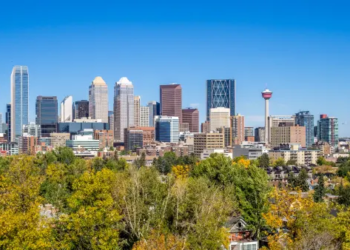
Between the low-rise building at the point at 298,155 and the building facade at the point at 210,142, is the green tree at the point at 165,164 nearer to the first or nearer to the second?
the building facade at the point at 210,142

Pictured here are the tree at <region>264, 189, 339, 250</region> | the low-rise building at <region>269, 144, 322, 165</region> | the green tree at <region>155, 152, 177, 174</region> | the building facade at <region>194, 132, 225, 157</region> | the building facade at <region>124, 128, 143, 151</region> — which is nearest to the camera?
the tree at <region>264, 189, 339, 250</region>

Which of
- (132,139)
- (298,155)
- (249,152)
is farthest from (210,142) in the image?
(132,139)

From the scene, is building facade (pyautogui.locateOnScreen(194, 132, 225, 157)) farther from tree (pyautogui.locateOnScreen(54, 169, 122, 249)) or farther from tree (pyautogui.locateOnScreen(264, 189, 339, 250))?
tree (pyautogui.locateOnScreen(54, 169, 122, 249))

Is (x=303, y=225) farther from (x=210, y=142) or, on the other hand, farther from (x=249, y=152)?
(x=249, y=152)

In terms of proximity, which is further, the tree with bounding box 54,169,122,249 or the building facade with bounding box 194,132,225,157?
the building facade with bounding box 194,132,225,157

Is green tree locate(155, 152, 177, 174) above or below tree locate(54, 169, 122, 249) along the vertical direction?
below

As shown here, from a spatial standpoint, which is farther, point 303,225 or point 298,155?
point 298,155

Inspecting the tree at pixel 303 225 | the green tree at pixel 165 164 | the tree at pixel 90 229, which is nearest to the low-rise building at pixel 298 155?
the green tree at pixel 165 164

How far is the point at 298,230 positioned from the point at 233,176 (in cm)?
2122

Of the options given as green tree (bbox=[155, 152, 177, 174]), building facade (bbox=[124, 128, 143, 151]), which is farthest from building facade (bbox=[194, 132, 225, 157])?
building facade (bbox=[124, 128, 143, 151])

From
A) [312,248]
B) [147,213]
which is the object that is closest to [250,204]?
[147,213]

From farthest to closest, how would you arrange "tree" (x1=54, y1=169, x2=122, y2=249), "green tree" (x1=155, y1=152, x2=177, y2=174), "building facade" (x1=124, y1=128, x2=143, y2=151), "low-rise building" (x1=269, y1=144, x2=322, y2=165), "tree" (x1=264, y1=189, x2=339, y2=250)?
"building facade" (x1=124, y1=128, x2=143, y2=151)
"low-rise building" (x1=269, y1=144, x2=322, y2=165)
"green tree" (x1=155, y1=152, x2=177, y2=174)
"tree" (x1=264, y1=189, x2=339, y2=250)
"tree" (x1=54, y1=169, x2=122, y2=249)

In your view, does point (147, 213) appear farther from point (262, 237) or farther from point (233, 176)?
point (233, 176)

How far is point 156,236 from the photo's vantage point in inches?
1095
